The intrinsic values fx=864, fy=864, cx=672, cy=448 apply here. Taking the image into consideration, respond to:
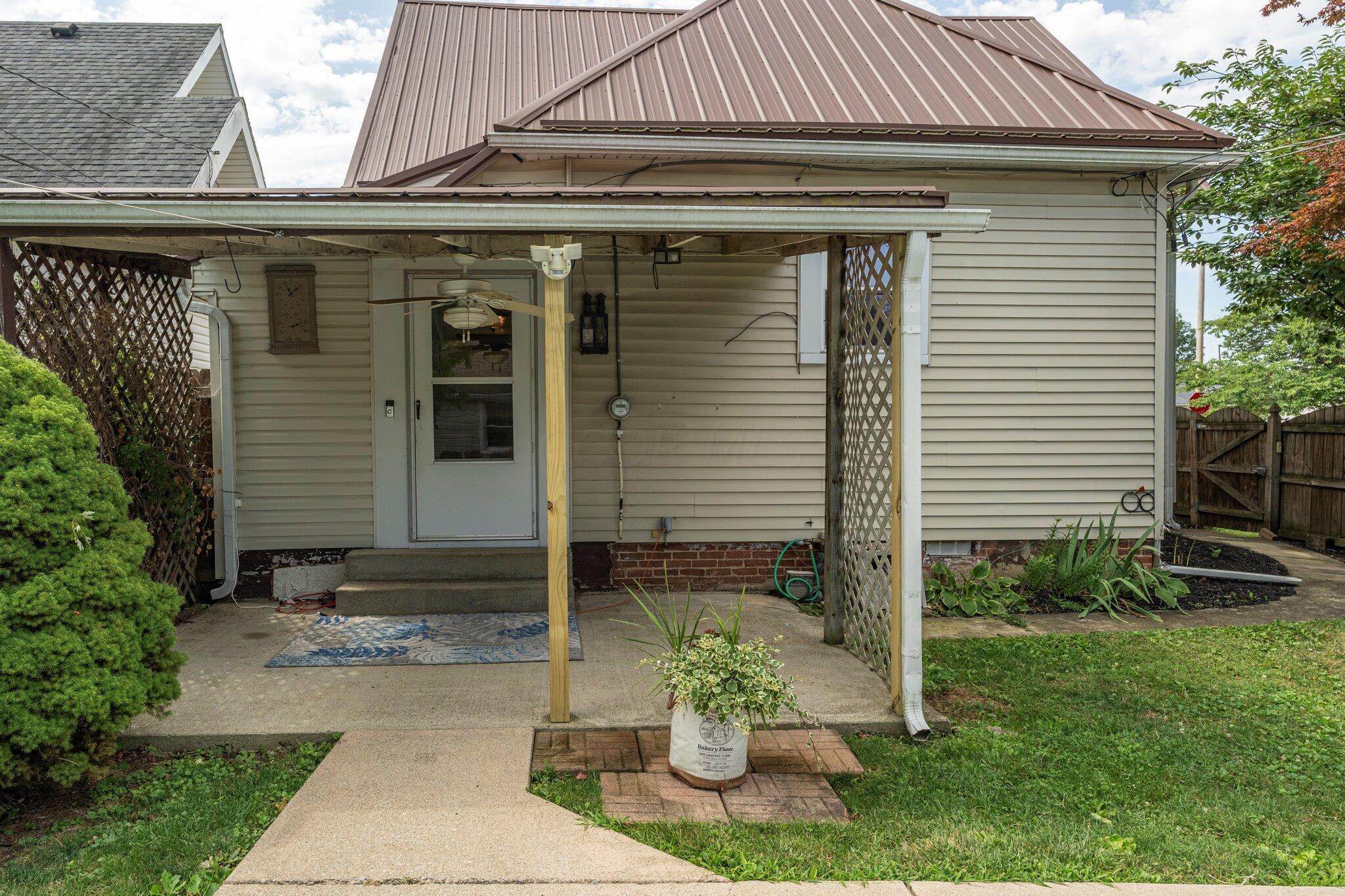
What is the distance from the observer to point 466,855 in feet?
9.44

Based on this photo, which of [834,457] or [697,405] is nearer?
[834,457]

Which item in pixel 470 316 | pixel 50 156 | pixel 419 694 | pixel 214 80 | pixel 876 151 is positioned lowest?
pixel 419 694

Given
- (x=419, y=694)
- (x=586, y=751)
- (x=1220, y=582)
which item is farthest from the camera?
(x=1220, y=582)

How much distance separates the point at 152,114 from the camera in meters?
10.1

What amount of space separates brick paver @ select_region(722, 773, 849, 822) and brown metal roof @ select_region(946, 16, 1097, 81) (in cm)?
687

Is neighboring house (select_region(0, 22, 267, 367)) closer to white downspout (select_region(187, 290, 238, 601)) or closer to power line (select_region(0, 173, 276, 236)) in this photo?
white downspout (select_region(187, 290, 238, 601))

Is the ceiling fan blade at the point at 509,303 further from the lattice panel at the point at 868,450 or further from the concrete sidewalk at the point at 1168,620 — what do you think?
the concrete sidewalk at the point at 1168,620

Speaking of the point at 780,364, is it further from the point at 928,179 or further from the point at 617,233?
the point at 617,233

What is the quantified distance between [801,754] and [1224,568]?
5.76 meters

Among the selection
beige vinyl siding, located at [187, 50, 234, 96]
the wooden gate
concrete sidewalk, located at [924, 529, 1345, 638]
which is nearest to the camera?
concrete sidewalk, located at [924, 529, 1345, 638]

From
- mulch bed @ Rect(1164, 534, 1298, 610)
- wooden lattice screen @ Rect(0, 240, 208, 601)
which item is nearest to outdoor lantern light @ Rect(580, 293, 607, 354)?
wooden lattice screen @ Rect(0, 240, 208, 601)

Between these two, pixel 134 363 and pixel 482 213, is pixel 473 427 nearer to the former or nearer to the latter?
pixel 134 363

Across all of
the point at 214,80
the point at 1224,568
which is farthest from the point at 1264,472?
the point at 214,80

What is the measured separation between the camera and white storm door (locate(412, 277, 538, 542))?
6.27 metres
